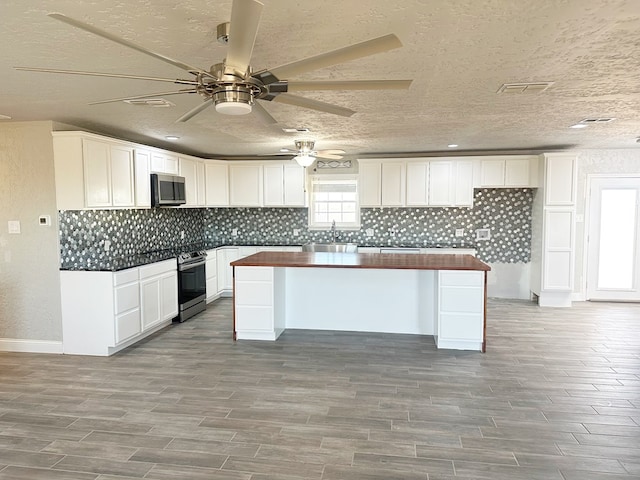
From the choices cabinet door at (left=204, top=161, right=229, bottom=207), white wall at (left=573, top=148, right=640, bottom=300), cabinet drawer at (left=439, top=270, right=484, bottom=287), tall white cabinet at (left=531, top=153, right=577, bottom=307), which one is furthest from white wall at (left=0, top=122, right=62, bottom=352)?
white wall at (left=573, top=148, right=640, bottom=300)

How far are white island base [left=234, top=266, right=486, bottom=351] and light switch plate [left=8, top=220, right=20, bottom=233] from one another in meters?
2.30

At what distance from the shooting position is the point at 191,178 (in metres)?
6.67

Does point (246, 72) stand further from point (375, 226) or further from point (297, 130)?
point (375, 226)

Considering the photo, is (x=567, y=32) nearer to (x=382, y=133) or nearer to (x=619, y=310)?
(x=382, y=133)

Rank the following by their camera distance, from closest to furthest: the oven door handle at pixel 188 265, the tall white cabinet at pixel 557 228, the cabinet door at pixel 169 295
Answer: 1. the cabinet door at pixel 169 295
2. the oven door handle at pixel 188 265
3. the tall white cabinet at pixel 557 228

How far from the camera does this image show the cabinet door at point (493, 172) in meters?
6.69

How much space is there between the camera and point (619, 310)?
627 centimetres

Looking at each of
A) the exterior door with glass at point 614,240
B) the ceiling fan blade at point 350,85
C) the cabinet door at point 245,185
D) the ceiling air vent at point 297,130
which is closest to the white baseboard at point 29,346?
the ceiling air vent at point 297,130

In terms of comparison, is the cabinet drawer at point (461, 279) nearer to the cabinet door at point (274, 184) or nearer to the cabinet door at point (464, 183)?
the cabinet door at point (464, 183)

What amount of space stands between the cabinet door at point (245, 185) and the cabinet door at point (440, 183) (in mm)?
2857

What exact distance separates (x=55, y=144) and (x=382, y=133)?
3.52 m

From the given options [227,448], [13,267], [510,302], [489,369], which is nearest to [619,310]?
[510,302]

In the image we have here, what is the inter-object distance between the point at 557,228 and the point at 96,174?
244 inches

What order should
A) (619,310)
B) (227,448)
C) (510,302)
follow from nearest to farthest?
(227,448)
(619,310)
(510,302)
